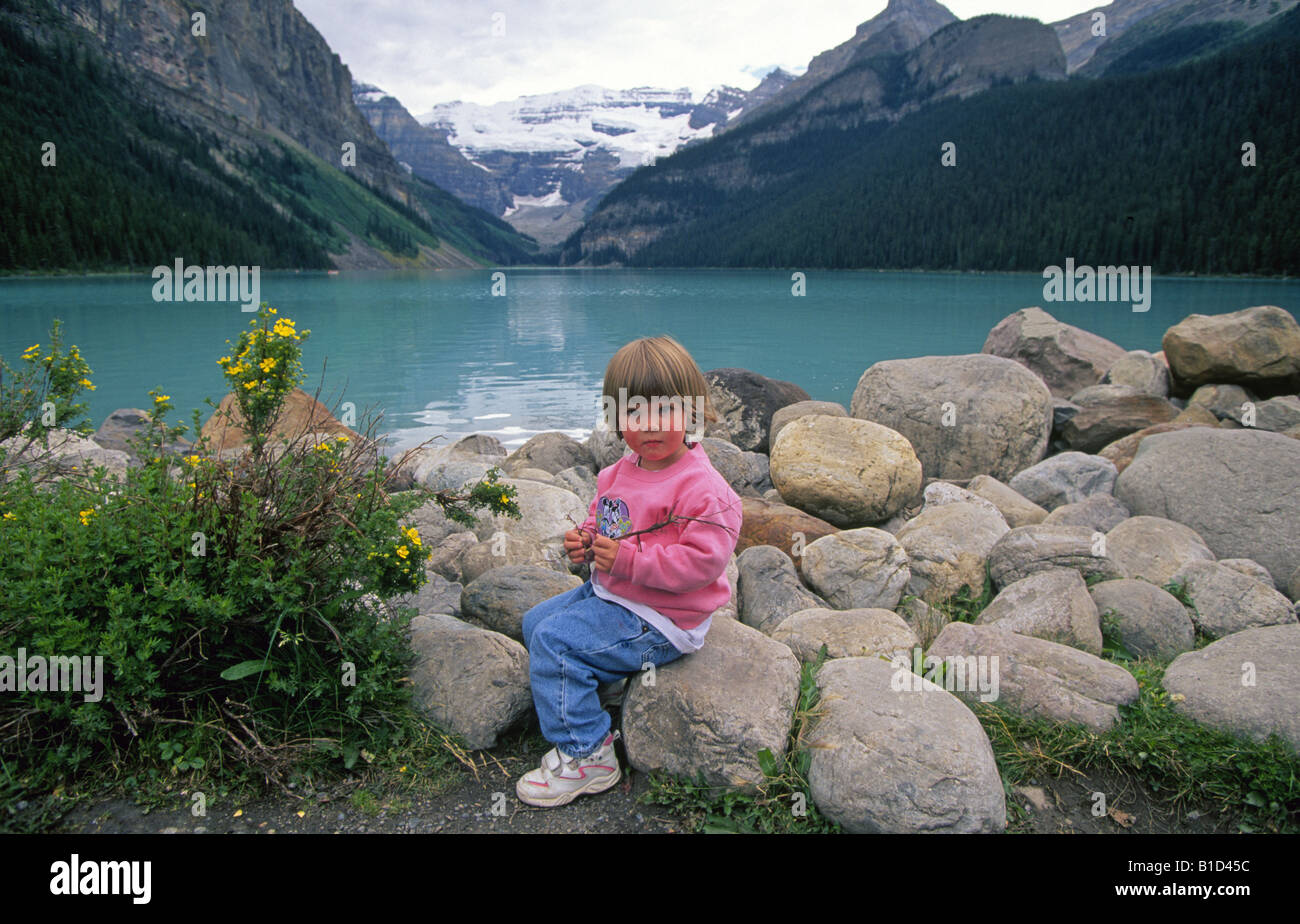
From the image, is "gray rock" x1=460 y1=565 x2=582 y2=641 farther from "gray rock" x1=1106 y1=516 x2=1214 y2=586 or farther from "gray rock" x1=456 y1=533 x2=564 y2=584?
"gray rock" x1=1106 y1=516 x2=1214 y2=586

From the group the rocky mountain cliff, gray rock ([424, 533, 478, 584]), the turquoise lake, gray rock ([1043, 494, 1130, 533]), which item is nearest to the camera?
gray rock ([424, 533, 478, 584])

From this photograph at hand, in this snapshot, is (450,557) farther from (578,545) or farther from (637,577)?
(637,577)

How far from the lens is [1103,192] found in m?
112

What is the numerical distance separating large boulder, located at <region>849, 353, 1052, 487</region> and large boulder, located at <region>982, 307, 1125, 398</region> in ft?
17.2

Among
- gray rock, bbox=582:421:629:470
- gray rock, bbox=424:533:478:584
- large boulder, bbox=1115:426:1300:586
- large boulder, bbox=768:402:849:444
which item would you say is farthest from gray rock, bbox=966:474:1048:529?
gray rock, bbox=424:533:478:584

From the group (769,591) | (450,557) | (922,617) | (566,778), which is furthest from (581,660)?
(922,617)

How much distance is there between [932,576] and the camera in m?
6.20

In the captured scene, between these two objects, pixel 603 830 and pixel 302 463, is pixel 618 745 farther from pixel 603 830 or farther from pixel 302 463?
pixel 302 463

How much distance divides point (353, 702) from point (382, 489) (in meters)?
1.06

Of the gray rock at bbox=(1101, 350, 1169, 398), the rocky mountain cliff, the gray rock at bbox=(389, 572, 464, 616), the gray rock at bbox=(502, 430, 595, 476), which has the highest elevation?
the rocky mountain cliff

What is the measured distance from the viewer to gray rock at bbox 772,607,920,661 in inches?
174

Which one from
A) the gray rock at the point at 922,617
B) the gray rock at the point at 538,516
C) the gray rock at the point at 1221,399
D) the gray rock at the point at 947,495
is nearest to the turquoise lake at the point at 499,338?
the gray rock at the point at 538,516

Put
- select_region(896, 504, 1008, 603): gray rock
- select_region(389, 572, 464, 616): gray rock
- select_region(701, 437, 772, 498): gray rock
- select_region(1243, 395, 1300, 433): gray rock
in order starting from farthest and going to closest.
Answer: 1. select_region(1243, 395, 1300, 433): gray rock
2. select_region(701, 437, 772, 498): gray rock
3. select_region(896, 504, 1008, 603): gray rock
4. select_region(389, 572, 464, 616): gray rock
